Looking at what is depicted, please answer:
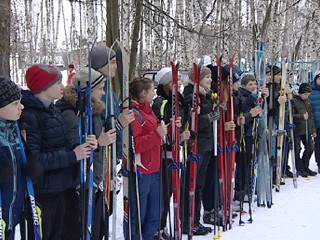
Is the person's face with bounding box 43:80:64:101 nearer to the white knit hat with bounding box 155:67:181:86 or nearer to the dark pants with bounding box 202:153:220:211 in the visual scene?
the white knit hat with bounding box 155:67:181:86

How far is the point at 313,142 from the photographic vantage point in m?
8.37

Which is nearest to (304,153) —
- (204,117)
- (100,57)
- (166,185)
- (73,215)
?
(204,117)

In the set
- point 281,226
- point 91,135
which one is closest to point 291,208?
point 281,226

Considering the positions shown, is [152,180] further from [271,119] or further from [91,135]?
[271,119]

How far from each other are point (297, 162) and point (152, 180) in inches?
184

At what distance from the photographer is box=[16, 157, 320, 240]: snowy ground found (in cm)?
488

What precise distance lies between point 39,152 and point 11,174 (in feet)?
1.11

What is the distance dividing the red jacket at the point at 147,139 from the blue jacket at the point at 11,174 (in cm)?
127

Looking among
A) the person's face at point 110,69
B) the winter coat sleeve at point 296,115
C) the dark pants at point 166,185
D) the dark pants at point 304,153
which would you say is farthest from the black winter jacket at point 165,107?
the dark pants at point 304,153

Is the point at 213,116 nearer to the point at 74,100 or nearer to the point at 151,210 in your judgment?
the point at 151,210

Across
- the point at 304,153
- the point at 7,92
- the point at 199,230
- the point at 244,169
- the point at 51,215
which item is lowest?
the point at 199,230

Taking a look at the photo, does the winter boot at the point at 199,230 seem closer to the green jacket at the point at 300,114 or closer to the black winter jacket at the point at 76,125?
the black winter jacket at the point at 76,125

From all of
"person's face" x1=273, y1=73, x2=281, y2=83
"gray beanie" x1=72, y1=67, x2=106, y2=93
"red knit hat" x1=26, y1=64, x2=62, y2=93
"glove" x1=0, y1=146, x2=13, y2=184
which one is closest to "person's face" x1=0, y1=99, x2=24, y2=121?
"glove" x1=0, y1=146, x2=13, y2=184

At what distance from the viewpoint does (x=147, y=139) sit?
12.8 feet
